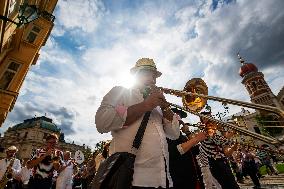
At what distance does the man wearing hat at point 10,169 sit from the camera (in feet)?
30.3

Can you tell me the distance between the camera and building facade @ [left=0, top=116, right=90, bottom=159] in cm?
6306

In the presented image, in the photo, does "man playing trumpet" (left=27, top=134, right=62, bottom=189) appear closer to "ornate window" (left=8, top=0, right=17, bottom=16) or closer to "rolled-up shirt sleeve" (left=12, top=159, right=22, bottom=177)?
"rolled-up shirt sleeve" (left=12, top=159, right=22, bottom=177)

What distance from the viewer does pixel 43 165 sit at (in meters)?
6.72

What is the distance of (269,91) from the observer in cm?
6688

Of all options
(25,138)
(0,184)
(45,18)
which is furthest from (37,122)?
(0,184)

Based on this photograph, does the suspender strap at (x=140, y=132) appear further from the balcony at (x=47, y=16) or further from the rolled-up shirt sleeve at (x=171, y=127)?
the balcony at (x=47, y=16)

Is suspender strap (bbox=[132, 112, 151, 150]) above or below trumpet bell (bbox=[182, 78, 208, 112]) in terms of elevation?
below

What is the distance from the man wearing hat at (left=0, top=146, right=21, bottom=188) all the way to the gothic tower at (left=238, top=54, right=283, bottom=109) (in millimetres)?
66184

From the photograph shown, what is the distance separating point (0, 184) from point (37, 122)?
67341 mm

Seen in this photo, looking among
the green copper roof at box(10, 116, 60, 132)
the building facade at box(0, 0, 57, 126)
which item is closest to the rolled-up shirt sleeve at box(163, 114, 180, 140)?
the building facade at box(0, 0, 57, 126)

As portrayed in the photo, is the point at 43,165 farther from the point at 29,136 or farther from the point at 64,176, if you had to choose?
the point at 29,136

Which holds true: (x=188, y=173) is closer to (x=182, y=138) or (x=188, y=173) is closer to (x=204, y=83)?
(x=182, y=138)

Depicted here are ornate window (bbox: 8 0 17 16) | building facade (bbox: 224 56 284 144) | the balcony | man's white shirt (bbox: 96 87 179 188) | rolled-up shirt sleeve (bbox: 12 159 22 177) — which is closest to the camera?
man's white shirt (bbox: 96 87 179 188)

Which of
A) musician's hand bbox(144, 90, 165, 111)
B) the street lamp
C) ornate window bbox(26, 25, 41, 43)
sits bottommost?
musician's hand bbox(144, 90, 165, 111)
